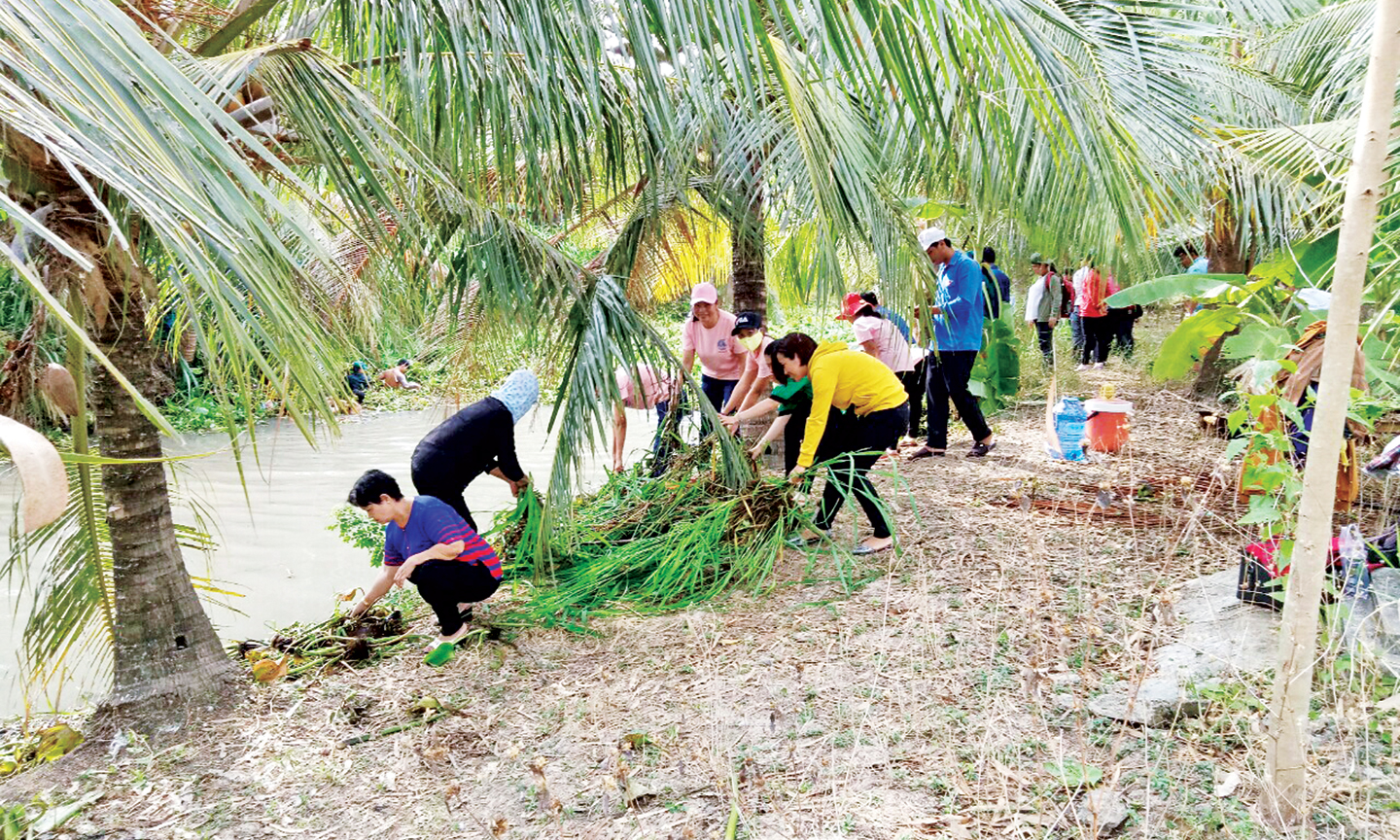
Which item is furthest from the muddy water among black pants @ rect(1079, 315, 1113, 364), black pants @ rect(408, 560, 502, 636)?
black pants @ rect(1079, 315, 1113, 364)

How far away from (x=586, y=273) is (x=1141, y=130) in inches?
90.0

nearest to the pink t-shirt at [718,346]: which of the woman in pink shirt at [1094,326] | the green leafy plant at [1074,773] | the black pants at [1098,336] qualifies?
the green leafy plant at [1074,773]

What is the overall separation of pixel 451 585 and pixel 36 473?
3.59 m

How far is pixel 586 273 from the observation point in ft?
14.2

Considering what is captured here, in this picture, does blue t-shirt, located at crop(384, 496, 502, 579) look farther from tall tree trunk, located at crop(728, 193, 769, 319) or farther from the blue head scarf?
tall tree trunk, located at crop(728, 193, 769, 319)

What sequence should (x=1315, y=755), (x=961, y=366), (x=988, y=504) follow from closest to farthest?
(x=1315, y=755) → (x=988, y=504) → (x=961, y=366)

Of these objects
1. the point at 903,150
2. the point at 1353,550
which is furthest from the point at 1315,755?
the point at 903,150

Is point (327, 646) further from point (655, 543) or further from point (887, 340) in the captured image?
point (887, 340)

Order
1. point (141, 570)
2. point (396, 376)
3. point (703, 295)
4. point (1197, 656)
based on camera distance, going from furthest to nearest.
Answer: point (396, 376), point (703, 295), point (141, 570), point (1197, 656)

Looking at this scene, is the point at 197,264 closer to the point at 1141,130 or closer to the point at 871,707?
the point at 871,707

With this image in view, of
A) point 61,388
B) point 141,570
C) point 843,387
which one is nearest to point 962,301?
point 843,387

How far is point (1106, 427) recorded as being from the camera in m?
6.44

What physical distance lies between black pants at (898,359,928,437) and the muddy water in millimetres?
2248

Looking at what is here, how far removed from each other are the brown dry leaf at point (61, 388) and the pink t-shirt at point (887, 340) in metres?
4.39
